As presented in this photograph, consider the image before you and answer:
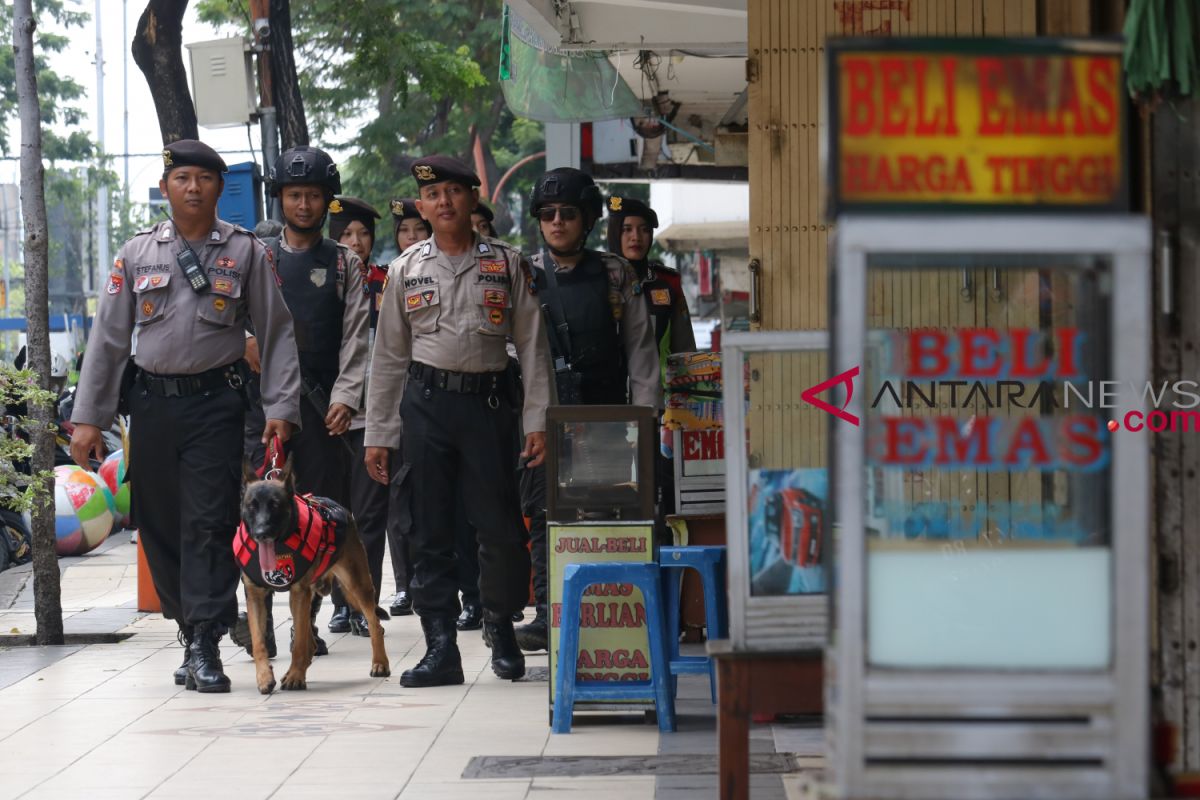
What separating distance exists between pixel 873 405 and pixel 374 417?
4846 mm

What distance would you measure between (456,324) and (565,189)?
0.80 m

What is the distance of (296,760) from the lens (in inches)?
252

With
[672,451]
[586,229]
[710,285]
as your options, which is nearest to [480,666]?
[672,451]

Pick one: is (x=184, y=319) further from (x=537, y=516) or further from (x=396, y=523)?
(x=396, y=523)

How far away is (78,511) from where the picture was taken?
15.8m

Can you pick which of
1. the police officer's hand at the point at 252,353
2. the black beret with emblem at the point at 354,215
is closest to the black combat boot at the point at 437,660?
the police officer's hand at the point at 252,353

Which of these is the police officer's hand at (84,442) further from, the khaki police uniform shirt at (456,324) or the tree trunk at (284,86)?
the tree trunk at (284,86)

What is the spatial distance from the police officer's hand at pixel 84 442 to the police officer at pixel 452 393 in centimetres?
122

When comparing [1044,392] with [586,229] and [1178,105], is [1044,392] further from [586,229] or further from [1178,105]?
[586,229]

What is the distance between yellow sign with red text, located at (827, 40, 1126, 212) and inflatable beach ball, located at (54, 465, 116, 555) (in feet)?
44.0

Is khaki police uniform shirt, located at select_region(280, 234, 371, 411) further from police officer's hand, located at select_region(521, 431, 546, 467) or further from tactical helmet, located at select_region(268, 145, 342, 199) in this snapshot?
police officer's hand, located at select_region(521, 431, 546, 467)

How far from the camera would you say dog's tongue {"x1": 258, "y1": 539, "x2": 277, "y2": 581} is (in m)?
7.74

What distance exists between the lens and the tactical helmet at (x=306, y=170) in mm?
8969

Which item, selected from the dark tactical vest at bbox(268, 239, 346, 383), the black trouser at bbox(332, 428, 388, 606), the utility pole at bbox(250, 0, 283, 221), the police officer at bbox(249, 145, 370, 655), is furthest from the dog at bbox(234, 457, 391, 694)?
the utility pole at bbox(250, 0, 283, 221)
